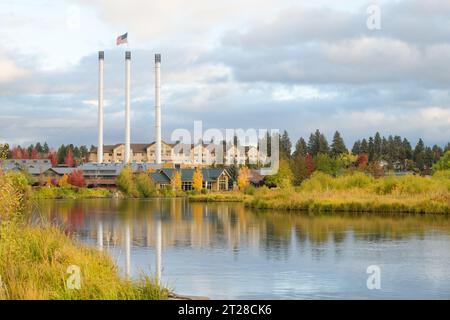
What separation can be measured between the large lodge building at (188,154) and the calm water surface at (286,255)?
3422 inches

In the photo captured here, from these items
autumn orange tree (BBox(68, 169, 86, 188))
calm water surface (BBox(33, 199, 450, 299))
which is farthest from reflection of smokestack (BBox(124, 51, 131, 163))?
calm water surface (BBox(33, 199, 450, 299))

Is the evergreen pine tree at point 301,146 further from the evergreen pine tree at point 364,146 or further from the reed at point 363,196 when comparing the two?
the reed at point 363,196

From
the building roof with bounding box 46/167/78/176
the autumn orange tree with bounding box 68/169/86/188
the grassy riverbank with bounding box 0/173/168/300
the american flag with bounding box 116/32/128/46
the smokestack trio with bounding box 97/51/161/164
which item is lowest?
the grassy riverbank with bounding box 0/173/168/300

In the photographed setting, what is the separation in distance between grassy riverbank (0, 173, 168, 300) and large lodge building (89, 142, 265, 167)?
10370 centimetres

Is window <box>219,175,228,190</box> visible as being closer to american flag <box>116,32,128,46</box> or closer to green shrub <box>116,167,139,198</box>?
green shrub <box>116,167,139,198</box>

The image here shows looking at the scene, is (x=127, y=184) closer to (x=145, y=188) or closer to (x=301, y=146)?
(x=145, y=188)

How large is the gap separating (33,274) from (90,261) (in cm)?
237

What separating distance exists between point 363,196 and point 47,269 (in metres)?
37.3

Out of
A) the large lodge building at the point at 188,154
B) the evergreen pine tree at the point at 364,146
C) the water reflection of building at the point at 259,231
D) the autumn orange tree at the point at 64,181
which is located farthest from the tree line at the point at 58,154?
the water reflection of building at the point at 259,231

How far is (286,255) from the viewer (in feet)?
71.9

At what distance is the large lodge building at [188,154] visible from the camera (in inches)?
4955

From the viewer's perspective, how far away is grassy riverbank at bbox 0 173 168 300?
1175 cm
